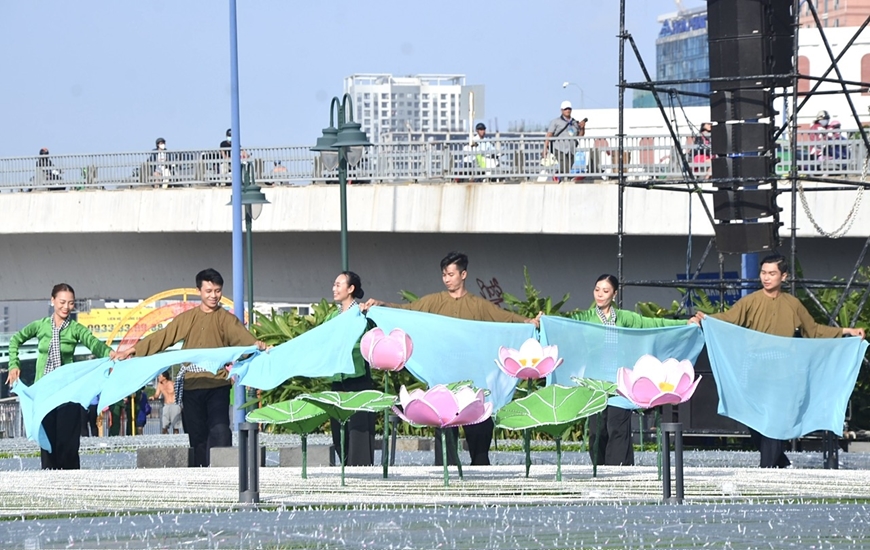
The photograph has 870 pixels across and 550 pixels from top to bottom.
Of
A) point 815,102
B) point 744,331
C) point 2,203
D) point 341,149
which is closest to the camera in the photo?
point 744,331

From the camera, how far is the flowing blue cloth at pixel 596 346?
47.6 feet

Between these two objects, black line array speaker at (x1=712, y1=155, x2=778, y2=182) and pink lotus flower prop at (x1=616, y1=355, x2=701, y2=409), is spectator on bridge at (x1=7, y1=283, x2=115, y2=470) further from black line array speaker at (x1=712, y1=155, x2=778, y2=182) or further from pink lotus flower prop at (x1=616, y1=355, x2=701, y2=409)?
black line array speaker at (x1=712, y1=155, x2=778, y2=182)

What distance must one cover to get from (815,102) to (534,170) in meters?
23.3

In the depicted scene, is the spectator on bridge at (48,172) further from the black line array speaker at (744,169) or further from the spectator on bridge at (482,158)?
the black line array speaker at (744,169)

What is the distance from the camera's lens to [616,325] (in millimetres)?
14352

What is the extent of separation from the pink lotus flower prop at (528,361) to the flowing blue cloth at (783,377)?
2034mm

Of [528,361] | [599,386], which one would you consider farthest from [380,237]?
[599,386]

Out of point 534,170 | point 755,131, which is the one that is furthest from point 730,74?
point 534,170

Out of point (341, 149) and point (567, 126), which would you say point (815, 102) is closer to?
point (567, 126)

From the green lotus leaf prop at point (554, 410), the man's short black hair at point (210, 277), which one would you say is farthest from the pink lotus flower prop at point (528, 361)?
the man's short black hair at point (210, 277)

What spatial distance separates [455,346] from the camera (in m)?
14.4

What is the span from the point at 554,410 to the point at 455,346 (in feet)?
8.14

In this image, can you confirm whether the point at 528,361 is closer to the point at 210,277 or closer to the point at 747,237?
the point at 210,277

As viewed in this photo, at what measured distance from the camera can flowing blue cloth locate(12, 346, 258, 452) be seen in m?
14.4
